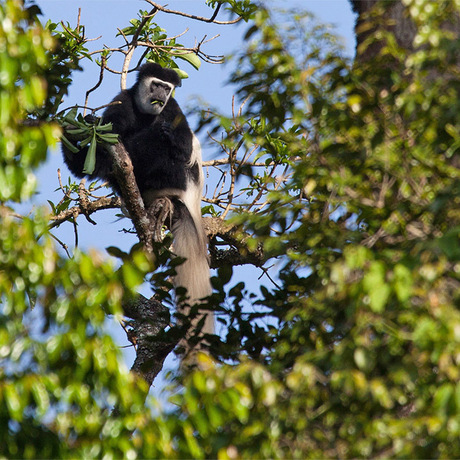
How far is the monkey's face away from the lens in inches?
167

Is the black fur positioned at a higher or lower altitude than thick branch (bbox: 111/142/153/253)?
higher

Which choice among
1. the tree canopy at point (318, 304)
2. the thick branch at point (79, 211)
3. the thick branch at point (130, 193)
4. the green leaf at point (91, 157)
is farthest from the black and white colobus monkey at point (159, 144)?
the tree canopy at point (318, 304)

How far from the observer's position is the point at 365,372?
1.26 meters

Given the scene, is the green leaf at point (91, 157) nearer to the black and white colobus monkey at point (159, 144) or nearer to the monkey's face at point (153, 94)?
the black and white colobus monkey at point (159, 144)

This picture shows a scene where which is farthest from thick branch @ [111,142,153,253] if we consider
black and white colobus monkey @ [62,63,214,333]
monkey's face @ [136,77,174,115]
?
monkey's face @ [136,77,174,115]

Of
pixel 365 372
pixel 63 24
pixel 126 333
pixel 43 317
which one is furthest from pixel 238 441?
pixel 63 24

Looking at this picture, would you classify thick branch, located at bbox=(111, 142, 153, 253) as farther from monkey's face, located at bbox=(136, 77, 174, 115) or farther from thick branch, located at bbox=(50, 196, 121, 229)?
A: monkey's face, located at bbox=(136, 77, 174, 115)

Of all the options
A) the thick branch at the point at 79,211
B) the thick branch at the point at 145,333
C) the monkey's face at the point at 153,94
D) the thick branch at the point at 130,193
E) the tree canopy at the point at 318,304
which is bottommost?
the tree canopy at the point at 318,304

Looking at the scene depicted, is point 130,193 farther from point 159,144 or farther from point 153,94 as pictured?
point 153,94

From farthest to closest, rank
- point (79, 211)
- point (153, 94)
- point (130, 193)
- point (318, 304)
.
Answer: point (153, 94)
point (79, 211)
point (130, 193)
point (318, 304)

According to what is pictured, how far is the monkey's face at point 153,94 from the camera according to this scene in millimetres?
4230

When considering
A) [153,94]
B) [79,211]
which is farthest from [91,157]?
[153,94]

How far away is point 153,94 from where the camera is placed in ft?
14.0

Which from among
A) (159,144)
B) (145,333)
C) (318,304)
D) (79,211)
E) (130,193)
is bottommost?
(318,304)
